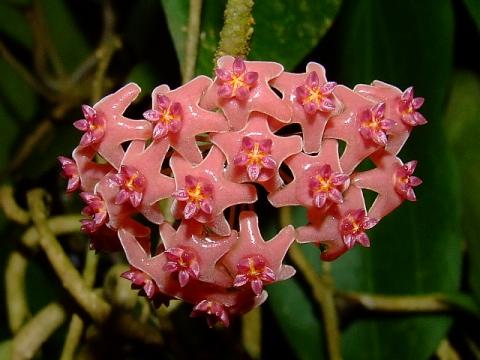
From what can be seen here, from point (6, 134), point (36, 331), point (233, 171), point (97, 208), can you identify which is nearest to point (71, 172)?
point (97, 208)

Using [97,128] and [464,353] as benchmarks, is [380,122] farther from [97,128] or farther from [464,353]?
[464,353]

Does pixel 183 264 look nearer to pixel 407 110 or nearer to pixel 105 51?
pixel 407 110

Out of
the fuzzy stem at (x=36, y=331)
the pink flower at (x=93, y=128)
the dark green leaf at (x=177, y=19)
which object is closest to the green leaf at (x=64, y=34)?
the fuzzy stem at (x=36, y=331)

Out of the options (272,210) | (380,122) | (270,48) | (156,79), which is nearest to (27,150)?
(156,79)

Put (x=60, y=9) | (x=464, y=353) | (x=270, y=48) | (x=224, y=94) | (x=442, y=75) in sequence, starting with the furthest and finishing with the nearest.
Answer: (x=60, y=9) < (x=464, y=353) < (x=442, y=75) < (x=270, y=48) < (x=224, y=94)

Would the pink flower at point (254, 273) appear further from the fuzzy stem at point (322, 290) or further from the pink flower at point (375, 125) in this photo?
the fuzzy stem at point (322, 290)

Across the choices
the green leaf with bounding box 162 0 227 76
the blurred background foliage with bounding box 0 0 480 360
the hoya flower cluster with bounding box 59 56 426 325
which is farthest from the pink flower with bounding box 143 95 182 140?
the blurred background foliage with bounding box 0 0 480 360
